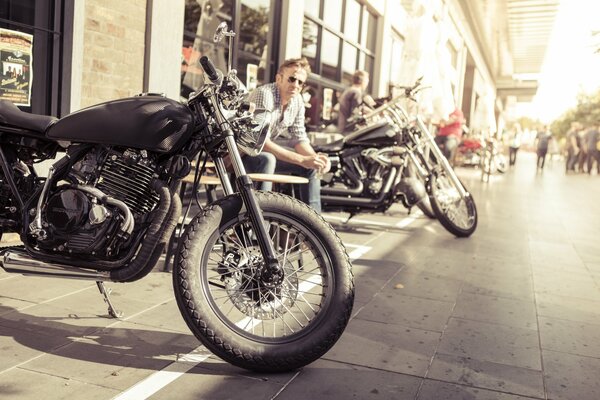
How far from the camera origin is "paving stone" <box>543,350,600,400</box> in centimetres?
286

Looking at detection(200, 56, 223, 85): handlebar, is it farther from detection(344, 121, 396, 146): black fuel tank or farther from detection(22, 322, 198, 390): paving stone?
detection(344, 121, 396, 146): black fuel tank

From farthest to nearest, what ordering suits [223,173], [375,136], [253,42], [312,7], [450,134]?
[450,134]
[312,7]
[253,42]
[375,136]
[223,173]

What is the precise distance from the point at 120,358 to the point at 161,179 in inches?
30.6

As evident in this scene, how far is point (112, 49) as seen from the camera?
19.0ft

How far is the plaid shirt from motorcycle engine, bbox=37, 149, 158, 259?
183 cm

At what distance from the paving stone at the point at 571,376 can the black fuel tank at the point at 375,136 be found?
3597 millimetres

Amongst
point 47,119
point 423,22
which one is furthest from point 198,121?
point 423,22

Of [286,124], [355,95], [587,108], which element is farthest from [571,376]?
[587,108]

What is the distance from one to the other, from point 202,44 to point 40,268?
5168 mm

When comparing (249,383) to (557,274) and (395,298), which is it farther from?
(557,274)

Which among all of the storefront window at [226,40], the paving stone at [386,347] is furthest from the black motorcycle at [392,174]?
the paving stone at [386,347]

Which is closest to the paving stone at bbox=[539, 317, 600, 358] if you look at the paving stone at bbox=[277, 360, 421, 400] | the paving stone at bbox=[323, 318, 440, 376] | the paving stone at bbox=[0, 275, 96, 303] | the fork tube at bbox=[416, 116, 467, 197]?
the paving stone at bbox=[323, 318, 440, 376]

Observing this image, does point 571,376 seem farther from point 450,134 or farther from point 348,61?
point 348,61

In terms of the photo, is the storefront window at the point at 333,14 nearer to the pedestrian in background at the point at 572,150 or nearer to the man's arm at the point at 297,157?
the man's arm at the point at 297,157
